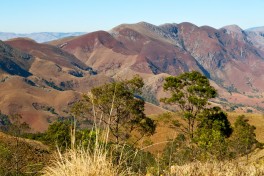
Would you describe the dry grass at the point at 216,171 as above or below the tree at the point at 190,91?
above

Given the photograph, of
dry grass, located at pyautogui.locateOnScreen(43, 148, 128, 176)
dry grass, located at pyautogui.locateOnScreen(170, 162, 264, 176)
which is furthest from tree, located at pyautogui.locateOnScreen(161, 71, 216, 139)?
dry grass, located at pyautogui.locateOnScreen(43, 148, 128, 176)

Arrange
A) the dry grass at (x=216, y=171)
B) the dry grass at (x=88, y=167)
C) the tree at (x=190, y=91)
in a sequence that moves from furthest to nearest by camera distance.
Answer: the tree at (x=190, y=91) < the dry grass at (x=216, y=171) < the dry grass at (x=88, y=167)

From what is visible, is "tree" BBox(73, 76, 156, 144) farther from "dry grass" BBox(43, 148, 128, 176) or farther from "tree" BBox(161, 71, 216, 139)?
"dry grass" BBox(43, 148, 128, 176)

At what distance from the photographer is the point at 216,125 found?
135 feet

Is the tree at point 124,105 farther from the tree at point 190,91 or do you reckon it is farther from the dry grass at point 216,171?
the dry grass at point 216,171

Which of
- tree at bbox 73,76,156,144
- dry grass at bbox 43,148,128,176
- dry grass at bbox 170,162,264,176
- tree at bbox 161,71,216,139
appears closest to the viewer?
dry grass at bbox 43,148,128,176

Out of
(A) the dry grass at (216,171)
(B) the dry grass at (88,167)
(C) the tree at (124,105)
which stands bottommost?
(C) the tree at (124,105)

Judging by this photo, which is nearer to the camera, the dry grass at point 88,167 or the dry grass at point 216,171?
the dry grass at point 88,167

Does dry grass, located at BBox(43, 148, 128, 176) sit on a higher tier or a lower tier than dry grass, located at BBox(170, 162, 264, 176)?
higher

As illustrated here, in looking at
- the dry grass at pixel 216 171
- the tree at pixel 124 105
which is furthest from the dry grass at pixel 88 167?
the tree at pixel 124 105

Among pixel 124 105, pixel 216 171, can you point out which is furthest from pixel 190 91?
pixel 216 171

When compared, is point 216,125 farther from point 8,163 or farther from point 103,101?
point 8,163

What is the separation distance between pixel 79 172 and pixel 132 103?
28888mm

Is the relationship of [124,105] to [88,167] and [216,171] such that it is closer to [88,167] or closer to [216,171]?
[216,171]
